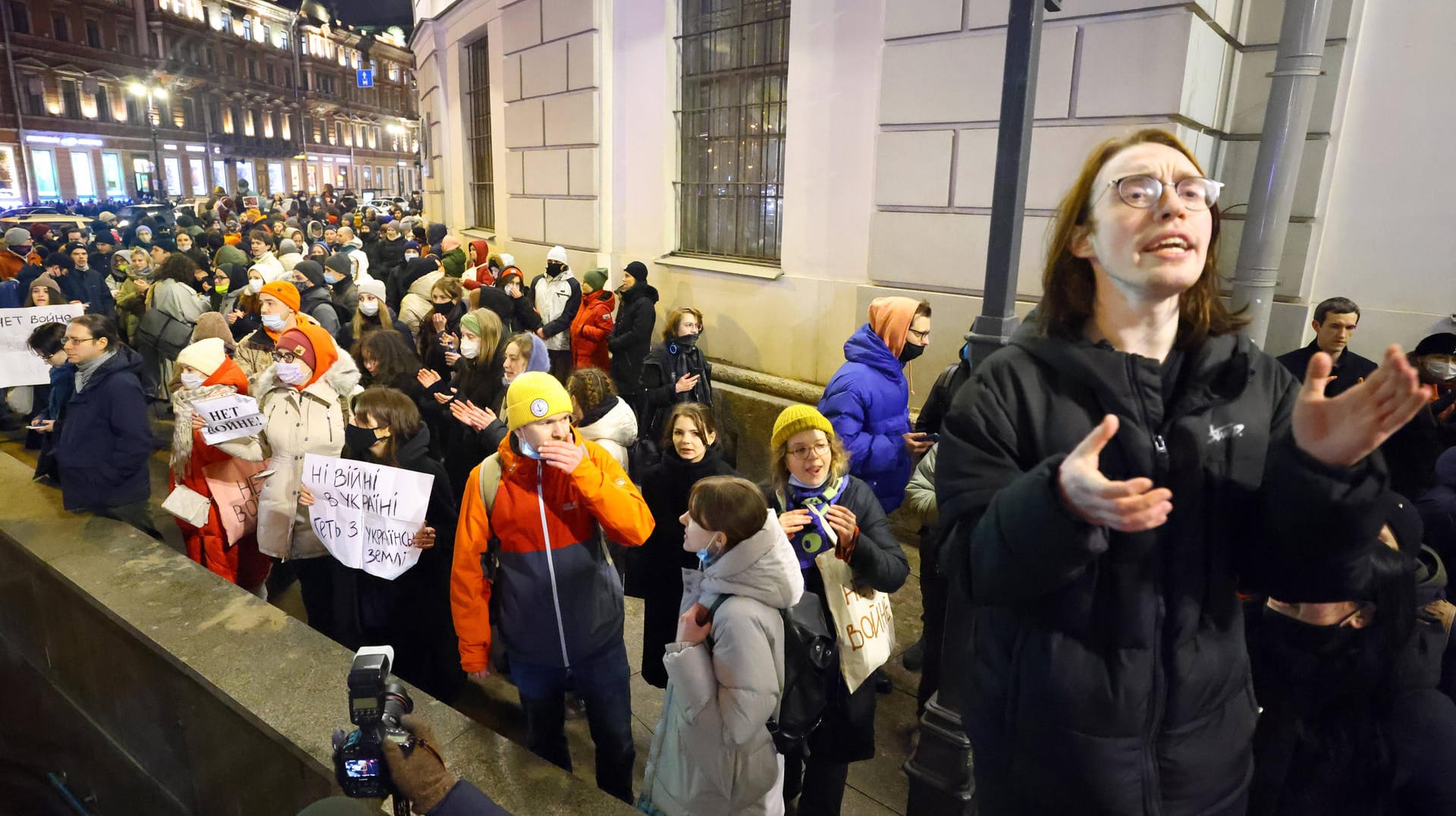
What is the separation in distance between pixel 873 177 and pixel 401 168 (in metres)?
85.8

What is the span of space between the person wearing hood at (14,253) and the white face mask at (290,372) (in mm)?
8602

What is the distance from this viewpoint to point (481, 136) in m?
13.3

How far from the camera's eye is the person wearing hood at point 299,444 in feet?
13.4

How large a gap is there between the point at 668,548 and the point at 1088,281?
240cm

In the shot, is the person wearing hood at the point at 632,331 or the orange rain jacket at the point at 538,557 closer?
the orange rain jacket at the point at 538,557

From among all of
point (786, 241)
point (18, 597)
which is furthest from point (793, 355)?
point (18, 597)

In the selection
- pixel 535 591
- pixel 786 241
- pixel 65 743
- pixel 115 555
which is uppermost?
pixel 786 241

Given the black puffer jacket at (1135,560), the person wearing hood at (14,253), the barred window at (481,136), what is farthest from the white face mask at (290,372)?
the barred window at (481,136)

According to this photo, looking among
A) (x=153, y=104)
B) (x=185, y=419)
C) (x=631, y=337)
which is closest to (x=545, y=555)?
(x=185, y=419)

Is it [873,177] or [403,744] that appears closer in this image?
[403,744]

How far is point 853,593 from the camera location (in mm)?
2867

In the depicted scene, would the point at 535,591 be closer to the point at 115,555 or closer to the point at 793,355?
the point at 115,555

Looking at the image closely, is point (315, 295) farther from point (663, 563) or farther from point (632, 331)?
point (663, 563)

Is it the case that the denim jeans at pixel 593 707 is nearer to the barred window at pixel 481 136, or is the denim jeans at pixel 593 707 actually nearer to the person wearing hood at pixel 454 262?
the person wearing hood at pixel 454 262
